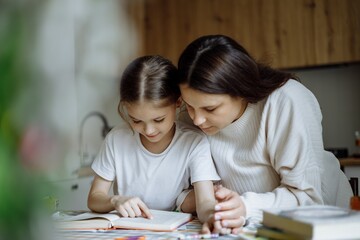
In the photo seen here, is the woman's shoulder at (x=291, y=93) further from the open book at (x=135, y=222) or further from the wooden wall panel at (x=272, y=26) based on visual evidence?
the wooden wall panel at (x=272, y=26)

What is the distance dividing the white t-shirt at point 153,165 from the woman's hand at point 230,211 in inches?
12.1

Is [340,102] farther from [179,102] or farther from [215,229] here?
[215,229]

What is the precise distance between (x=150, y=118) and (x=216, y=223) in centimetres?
39

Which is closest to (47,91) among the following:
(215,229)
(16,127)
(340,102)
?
(16,127)

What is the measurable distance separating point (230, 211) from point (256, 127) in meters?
0.35

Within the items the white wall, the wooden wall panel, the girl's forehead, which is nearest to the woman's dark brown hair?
the girl's forehead

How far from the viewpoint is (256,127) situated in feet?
3.71

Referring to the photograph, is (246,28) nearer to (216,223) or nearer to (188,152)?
(188,152)

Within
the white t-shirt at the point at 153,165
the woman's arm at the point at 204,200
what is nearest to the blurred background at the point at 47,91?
the woman's arm at the point at 204,200

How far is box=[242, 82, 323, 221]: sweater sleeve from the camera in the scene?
101 cm

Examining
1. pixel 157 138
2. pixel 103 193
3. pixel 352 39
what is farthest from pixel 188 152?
pixel 352 39

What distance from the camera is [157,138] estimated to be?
1172mm

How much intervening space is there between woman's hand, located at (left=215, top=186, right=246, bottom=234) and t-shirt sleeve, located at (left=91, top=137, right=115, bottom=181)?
0.45m

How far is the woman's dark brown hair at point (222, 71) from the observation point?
1009 millimetres
